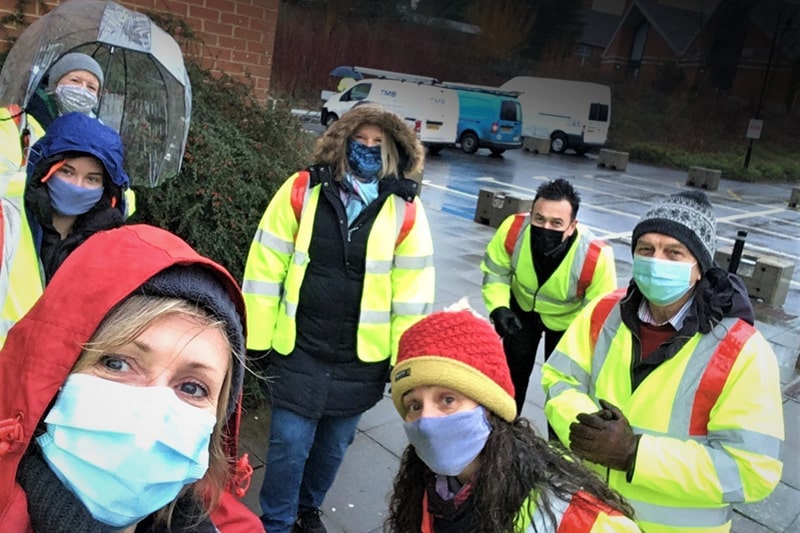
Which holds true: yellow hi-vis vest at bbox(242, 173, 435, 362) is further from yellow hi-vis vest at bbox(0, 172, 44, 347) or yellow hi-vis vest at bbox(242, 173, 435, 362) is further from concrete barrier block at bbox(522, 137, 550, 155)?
concrete barrier block at bbox(522, 137, 550, 155)

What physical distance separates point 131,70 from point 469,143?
20776mm

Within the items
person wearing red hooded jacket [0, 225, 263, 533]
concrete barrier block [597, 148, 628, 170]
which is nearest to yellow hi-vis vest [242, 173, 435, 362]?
person wearing red hooded jacket [0, 225, 263, 533]

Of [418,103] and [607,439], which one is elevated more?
[418,103]

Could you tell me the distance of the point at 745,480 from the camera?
1.97m

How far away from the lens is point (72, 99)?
10.2 feet

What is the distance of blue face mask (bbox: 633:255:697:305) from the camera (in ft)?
7.34

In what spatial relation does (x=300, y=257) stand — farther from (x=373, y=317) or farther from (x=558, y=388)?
(x=558, y=388)

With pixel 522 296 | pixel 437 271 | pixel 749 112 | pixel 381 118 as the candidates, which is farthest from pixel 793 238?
pixel 749 112

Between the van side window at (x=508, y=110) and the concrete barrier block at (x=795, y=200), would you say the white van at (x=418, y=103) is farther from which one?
the concrete barrier block at (x=795, y=200)

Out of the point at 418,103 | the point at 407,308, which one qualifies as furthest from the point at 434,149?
the point at 407,308

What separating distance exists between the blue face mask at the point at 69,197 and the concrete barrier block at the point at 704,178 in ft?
76.8

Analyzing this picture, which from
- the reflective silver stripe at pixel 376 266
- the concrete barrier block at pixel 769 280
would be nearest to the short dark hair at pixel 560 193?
the reflective silver stripe at pixel 376 266

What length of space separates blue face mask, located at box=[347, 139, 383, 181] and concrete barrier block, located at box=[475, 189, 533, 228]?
347 inches

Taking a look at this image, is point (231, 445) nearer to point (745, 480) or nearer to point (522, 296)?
point (745, 480)
